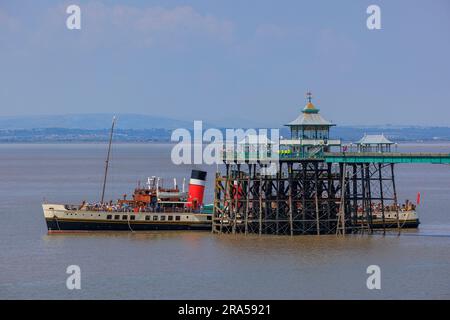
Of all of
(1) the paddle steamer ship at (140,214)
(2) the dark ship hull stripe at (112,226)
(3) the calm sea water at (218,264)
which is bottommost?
(3) the calm sea water at (218,264)

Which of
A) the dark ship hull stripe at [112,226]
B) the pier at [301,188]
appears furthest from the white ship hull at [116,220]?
the pier at [301,188]

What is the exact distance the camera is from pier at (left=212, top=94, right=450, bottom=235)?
82.0 meters

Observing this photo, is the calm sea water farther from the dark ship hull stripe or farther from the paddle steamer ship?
the paddle steamer ship

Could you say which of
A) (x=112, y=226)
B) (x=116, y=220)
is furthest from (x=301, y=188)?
(x=112, y=226)

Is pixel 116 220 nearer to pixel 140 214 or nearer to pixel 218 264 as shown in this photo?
pixel 140 214

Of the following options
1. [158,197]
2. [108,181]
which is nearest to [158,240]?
[158,197]

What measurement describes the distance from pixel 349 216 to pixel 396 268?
49.9 ft

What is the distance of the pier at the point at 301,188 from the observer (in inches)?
3228

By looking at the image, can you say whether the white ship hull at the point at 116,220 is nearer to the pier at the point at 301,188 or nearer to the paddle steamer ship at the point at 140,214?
the paddle steamer ship at the point at 140,214

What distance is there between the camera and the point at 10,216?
9825cm

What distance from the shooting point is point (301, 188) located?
275 ft

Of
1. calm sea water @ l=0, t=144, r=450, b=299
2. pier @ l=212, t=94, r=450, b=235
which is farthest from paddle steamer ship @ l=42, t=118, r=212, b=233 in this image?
pier @ l=212, t=94, r=450, b=235

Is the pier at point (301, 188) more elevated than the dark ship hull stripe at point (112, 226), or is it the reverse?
the pier at point (301, 188)
